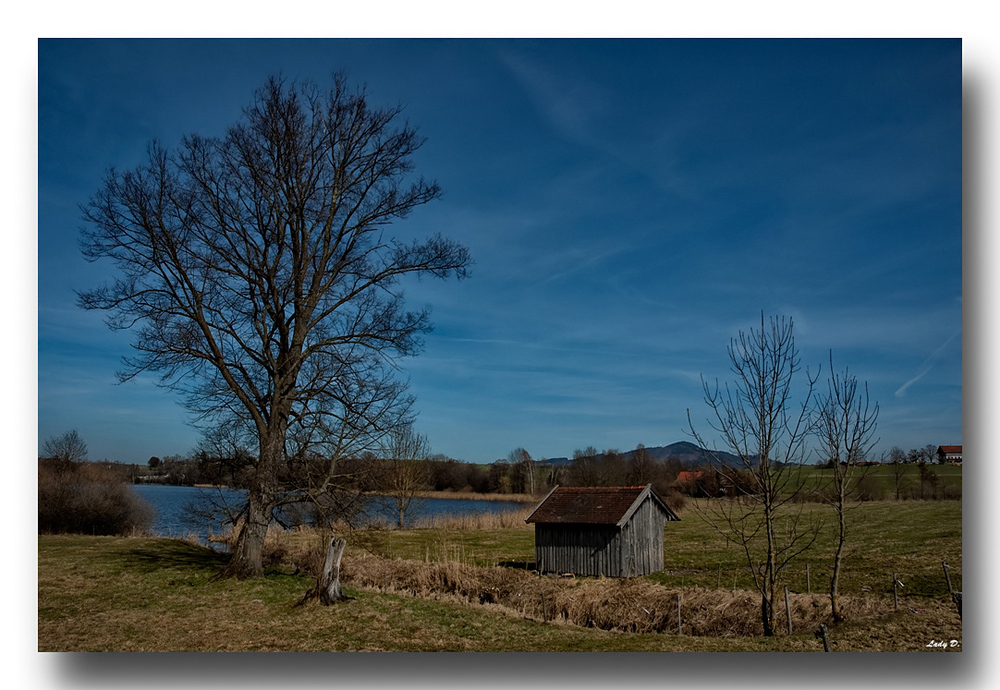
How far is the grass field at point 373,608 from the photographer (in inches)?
261

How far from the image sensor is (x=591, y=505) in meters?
13.9

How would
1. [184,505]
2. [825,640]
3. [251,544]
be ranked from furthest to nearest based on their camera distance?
[184,505] < [251,544] < [825,640]

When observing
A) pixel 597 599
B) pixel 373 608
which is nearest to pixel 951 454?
pixel 597 599

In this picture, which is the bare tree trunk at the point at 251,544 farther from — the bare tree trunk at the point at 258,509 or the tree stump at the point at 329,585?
the tree stump at the point at 329,585

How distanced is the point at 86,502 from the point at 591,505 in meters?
9.10

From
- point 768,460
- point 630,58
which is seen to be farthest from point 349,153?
point 768,460

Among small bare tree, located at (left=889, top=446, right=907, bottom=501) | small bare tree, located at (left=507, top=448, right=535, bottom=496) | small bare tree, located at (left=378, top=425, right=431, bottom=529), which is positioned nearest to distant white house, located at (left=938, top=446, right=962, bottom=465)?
small bare tree, located at (left=889, top=446, right=907, bottom=501)

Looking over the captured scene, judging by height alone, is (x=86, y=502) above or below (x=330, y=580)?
above

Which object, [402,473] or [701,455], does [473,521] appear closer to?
[402,473]

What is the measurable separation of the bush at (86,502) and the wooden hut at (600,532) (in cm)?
740

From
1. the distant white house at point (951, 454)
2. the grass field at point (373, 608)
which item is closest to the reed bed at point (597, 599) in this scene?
the grass field at point (373, 608)

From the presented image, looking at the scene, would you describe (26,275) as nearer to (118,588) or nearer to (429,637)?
(118,588)

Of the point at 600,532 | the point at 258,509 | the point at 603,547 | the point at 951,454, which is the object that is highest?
the point at 951,454

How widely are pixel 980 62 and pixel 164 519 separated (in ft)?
42.9
